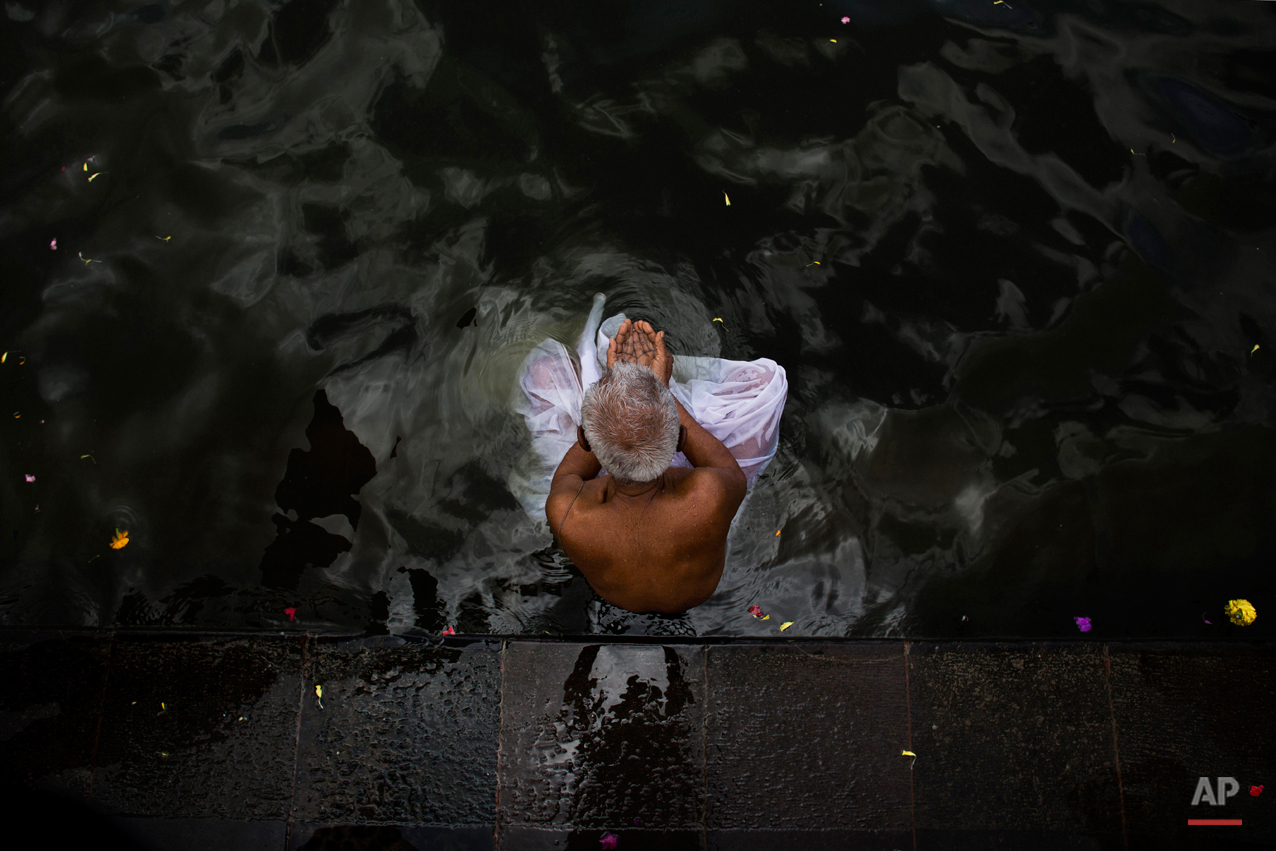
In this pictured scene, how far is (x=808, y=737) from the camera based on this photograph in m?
3.28

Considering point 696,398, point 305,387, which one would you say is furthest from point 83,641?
point 696,398

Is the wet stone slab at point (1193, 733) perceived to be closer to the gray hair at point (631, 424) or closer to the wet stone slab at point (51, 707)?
the gray hair at point (631, 424)

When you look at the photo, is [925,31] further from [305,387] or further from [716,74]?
[305,387]

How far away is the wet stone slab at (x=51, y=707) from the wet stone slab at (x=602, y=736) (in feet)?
6.64

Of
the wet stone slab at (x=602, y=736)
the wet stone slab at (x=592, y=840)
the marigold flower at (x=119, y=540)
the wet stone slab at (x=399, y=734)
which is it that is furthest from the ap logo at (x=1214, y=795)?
the marigold flower at (x=119, y=540)

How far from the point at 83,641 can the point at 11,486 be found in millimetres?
936

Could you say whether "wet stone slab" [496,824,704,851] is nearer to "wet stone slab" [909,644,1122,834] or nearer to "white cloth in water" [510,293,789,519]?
"wet stone slab" [909,644,1122,834]

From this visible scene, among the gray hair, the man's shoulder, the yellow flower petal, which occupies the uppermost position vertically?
the gray hair

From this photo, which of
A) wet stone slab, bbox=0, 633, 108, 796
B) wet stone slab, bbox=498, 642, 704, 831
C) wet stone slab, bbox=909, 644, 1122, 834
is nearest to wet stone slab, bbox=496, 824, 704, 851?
wet stone slab, bbox=498, 642, 704, 831

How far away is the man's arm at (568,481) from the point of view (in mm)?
2645

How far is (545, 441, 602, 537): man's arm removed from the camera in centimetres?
264

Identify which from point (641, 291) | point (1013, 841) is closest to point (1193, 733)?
point (1013, 841)

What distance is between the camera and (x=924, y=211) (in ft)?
12.4

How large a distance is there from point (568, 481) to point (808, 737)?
1.73 metres
